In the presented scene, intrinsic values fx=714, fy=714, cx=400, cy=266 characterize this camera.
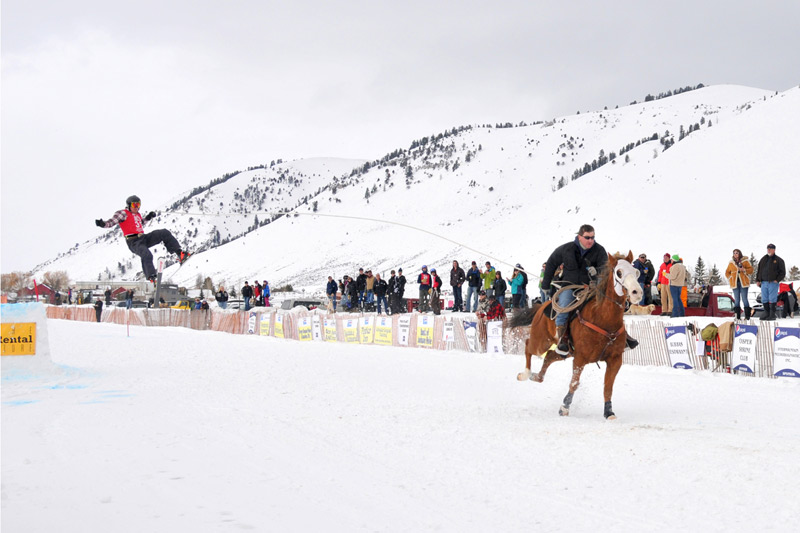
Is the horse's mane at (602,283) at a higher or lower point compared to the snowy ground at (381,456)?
higher

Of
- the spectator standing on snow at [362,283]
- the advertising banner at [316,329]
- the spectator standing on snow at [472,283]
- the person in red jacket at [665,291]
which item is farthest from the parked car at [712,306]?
the spectator standing on snow at [362,283]

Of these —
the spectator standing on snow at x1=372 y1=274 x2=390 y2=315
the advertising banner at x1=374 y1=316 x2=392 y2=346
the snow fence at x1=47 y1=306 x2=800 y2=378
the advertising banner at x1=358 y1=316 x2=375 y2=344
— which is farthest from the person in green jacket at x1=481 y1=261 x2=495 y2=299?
the spectator standing on snow at x1=372 y1=274 x2=390 y2=315

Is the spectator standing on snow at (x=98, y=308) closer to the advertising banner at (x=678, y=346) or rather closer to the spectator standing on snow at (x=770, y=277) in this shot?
the advertising banner at (x=678, y=346)

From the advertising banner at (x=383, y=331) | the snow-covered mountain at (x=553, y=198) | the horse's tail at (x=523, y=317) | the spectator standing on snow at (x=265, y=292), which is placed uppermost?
the snow-covered mountain at (x=553, y=198)

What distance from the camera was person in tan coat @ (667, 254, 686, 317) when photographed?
18859 millimetres

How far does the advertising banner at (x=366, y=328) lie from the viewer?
2266 cm

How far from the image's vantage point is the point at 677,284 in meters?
19.0

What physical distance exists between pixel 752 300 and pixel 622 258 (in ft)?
63.3

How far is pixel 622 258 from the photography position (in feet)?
28.2

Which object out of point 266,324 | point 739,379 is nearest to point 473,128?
point 266,324

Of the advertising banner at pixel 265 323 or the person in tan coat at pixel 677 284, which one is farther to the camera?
the advertising banner at pixel 265 323

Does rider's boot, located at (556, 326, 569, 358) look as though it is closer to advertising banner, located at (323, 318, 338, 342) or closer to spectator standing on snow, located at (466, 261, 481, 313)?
spectator standing on snow, located at (466, 261, 481, 313)

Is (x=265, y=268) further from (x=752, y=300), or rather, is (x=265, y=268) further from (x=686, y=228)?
(x=752, y=300)

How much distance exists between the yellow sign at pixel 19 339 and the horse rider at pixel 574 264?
827 centimetres
